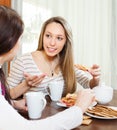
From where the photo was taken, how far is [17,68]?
160 centimetres

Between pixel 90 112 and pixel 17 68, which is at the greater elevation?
pixel 17 68

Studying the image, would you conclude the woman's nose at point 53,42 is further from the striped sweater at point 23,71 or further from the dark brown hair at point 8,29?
the dark brown hair at point 8,29

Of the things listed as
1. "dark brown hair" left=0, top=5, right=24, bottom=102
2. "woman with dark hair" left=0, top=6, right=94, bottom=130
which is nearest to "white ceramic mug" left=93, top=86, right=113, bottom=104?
"woman with dark hair" left=0, top=6, right=94, bottom=130

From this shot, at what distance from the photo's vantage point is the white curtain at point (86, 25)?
271 centimetres

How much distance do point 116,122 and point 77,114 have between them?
0.19m

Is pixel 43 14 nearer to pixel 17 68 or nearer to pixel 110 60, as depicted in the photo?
pixel 110 60

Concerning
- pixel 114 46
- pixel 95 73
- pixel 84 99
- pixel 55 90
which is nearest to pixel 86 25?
pixel 114 46

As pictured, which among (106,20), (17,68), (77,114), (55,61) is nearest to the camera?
(77,114)

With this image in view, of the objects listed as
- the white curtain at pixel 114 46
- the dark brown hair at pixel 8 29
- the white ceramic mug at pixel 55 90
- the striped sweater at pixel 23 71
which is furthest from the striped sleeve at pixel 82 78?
the white curtain at pixel 114 46

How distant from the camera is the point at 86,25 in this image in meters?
2.88

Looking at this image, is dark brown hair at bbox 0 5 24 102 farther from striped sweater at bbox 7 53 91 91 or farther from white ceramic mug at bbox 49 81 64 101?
striped sweater at bbox 7 53 91 91

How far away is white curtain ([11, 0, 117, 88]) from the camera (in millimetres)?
2705

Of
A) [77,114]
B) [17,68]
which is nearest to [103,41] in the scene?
[17,68]

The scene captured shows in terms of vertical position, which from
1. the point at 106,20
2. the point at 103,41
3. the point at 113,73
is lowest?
the point at 113,73
